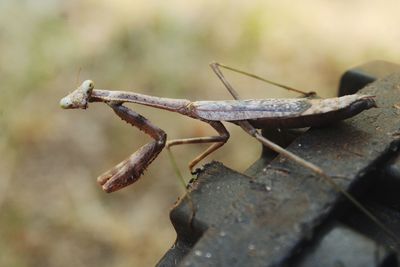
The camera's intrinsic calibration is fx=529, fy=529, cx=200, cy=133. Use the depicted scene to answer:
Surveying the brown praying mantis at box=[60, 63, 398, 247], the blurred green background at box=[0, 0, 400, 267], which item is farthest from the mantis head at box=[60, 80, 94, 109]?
the blurred green background at box=[0, 0, 400, 267]

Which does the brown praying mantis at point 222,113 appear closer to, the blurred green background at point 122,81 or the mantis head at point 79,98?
the mantis head at point 79,98

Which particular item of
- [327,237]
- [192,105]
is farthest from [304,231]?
[192,105]

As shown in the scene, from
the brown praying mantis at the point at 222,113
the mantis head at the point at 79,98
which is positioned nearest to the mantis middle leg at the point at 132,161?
the brown praying mantis at the point at 222,113

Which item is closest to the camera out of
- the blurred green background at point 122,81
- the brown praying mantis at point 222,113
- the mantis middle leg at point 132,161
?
the brown praying mantis at point 222,113

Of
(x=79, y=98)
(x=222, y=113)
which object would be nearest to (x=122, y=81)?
(x=79, y=98)

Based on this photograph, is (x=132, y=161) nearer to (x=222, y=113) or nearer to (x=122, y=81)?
(x=222, y=113)

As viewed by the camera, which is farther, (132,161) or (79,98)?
(79,98)

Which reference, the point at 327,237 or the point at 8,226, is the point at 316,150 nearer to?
the point at 327,237
